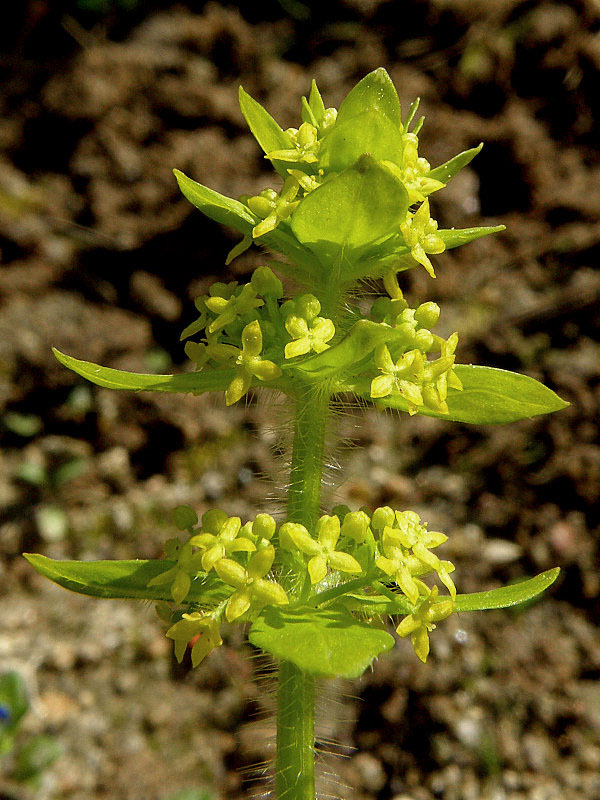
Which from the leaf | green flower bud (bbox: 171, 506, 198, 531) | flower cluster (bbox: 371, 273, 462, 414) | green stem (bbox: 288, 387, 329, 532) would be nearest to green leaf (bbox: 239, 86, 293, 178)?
the leaf

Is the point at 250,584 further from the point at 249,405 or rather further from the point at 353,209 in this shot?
the point at 249,405

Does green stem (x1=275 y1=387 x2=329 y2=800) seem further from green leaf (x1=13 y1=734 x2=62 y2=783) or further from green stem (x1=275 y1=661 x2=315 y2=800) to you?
green leaf (x1=13 y1=734 x2=62 y2=783)

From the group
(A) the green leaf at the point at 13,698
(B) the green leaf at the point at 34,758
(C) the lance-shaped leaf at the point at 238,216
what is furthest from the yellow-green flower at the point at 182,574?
(B) the green leaf at the point at 34,758

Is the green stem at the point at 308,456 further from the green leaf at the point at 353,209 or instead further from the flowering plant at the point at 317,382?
the green leaf at the point at 353,209

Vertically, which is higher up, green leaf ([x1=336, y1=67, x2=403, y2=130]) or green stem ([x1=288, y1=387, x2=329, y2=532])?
green leaf ([x1=336, y1=67, x2=403, y2=130])

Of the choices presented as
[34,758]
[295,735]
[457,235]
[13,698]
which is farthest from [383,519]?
[34,758]

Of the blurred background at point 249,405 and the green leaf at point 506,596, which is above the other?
the blurred background at point 249,405

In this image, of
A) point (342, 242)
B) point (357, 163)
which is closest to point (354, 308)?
point (342, 242)
